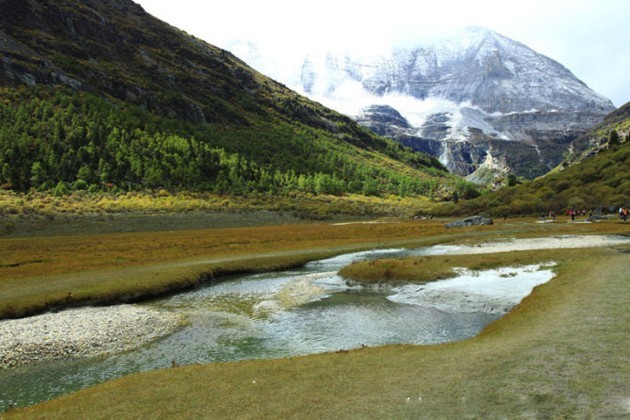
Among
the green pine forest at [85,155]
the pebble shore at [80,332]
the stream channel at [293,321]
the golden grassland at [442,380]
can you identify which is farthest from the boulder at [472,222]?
the green pine forest at [85,155]

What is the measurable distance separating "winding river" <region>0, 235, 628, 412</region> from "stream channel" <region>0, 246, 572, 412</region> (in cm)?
7

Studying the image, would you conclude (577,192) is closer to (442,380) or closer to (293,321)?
(293,321)

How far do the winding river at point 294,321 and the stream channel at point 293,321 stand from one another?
0.07 m

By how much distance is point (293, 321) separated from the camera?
1277 inches

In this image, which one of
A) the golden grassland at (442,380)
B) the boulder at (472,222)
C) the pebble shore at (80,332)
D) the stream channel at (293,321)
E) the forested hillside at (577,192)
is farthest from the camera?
the forested hillside at (577,192)

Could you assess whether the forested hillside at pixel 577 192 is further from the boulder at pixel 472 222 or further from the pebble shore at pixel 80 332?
the pebble shore at pixel 80 332

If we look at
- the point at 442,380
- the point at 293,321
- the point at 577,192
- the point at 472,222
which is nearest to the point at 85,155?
the point at 472,222

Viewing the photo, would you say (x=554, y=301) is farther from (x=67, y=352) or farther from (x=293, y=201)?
(x=293, y=201)

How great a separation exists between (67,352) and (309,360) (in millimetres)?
16104

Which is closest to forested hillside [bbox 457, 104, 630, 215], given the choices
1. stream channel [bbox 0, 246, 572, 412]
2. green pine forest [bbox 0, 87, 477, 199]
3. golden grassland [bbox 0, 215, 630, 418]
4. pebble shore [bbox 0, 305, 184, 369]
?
stream channel [bbox 0, 246, 572, 412]

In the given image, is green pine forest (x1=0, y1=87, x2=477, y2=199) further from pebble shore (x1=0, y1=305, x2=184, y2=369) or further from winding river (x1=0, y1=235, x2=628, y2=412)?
winding river (x1=0, y1=235, x2=628, y2=412)

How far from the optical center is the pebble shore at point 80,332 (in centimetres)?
2638

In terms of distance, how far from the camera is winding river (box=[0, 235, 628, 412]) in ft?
78.3

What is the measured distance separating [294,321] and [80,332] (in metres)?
14.6
